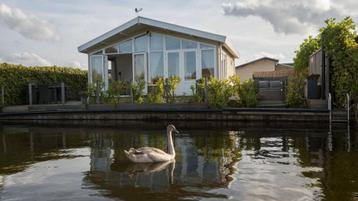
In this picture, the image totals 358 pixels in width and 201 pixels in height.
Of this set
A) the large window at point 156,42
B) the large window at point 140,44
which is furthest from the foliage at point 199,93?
the large window at point 140,44

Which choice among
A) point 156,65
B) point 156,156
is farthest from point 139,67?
point 156,156

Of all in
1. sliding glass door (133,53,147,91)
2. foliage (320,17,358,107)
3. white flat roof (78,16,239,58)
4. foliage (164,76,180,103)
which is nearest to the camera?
foliage (320,17,358,107)

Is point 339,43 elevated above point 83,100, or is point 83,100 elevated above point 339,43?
point 339,43

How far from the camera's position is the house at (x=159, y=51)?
21.9m

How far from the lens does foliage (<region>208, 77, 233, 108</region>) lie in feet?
58.2

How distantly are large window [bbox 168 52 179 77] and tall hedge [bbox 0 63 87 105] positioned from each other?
6868mm

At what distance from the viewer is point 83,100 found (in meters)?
19.7

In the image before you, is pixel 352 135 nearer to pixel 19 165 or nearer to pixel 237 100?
pixel 237 100

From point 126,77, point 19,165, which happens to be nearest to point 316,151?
point 19,165

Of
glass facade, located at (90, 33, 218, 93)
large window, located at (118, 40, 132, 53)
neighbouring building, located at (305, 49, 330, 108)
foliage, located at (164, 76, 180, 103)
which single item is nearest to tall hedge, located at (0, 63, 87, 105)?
glass facade, located at (90, 33, 218, 93)

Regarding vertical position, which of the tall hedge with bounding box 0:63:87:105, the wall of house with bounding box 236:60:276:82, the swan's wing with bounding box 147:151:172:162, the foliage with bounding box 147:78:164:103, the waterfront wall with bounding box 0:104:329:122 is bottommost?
the swan's wing with bounding box 147:151:172:162

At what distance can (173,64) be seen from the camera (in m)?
22.5

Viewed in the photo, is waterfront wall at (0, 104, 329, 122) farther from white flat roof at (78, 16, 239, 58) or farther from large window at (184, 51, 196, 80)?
white flat roof at (78, 16, 239, 58)

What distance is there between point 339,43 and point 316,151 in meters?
7.38
